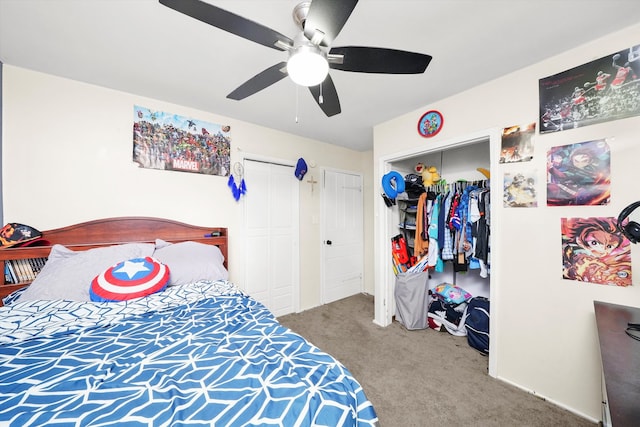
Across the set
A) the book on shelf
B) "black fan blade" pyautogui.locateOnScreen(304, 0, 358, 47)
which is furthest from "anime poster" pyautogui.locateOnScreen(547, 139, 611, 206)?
the book on shelf

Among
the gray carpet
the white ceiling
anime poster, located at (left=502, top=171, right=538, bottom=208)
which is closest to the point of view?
the white ceiling

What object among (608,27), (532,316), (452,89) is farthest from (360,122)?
(532,316)

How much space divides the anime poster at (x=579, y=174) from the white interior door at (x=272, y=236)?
2.55 meters

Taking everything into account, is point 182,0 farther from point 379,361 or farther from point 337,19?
point 379,361

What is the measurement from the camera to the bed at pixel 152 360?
0.64m

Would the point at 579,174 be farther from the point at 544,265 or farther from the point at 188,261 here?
the point at 188,261

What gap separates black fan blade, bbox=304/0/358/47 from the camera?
0.90m

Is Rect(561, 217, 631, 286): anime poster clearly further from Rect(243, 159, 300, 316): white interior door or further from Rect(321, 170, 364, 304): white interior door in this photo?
Rect(243, 159, 300, 316): white interior door

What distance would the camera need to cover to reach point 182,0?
89 cm

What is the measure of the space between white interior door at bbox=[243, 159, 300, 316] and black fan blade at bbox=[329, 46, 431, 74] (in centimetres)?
192

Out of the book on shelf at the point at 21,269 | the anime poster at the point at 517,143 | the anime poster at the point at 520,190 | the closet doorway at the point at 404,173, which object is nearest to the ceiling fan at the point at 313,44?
the anime poster at the point at 517,143

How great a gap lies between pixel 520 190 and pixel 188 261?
8.83 ft

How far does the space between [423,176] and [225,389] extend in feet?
9.56

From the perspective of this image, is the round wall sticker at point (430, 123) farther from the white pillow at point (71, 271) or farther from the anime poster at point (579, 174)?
the white pillow at point (71, 271)
